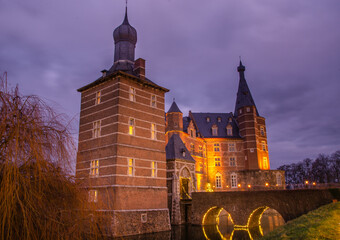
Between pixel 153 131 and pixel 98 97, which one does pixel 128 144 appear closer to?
pixel 153 131

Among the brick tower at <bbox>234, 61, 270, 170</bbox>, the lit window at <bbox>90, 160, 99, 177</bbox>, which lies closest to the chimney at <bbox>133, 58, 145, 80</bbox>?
the lit window at <bbox>90, 160, 99, 177</bbox>

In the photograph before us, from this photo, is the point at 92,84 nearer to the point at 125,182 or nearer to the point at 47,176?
the point at 125,182

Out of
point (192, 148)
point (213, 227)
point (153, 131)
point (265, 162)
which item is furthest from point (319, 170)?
point (153, 131)

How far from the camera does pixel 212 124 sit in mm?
44625

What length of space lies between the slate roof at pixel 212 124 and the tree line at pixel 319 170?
2696 cm

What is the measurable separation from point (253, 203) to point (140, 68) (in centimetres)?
1582

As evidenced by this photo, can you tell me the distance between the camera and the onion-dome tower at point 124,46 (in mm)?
26531

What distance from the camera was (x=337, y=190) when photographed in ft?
64.9

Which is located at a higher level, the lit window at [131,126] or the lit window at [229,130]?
the lit window at [229,130]

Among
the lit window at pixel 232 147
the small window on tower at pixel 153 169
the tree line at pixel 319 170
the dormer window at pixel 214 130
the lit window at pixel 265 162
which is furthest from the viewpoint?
the tree line at pixel 319 170

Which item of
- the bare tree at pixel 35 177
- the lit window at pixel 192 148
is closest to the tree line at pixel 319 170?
the lit window at pixel 192 148

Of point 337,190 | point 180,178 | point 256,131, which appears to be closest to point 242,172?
point 256,131

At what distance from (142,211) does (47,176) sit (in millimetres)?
17605

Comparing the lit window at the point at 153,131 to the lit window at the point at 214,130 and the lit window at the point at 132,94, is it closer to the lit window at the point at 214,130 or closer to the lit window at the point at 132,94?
the lit window at the point at 132,94
